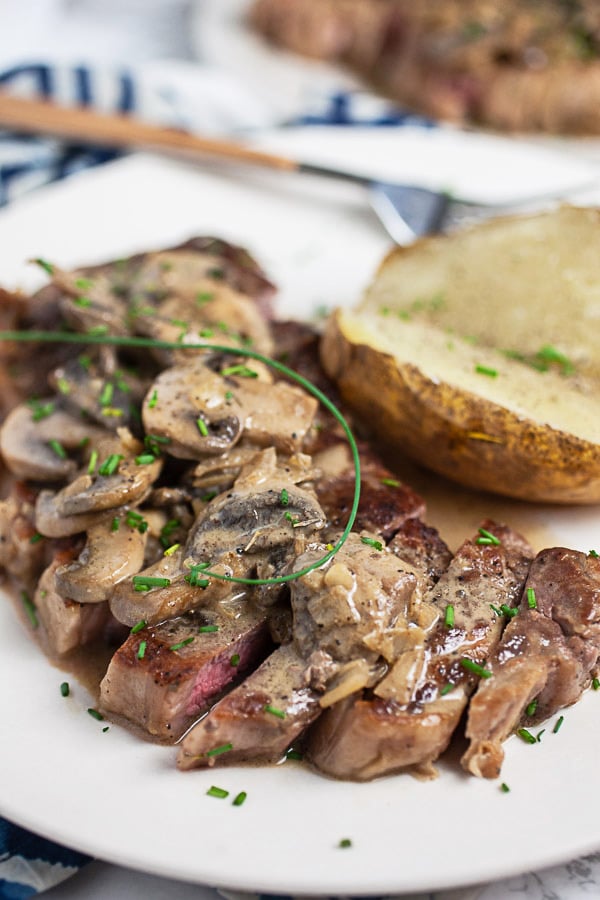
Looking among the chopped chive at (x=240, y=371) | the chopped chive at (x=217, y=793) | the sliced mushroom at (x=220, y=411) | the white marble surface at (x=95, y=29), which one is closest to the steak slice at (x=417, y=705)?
the chopped chive at (x=217, y=793)

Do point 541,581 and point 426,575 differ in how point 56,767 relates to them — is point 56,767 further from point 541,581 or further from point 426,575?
point 541,581

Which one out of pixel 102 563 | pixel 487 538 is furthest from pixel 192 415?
pixel 487 538

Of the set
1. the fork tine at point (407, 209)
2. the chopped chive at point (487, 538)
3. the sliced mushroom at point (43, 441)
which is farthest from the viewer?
the fork tine at point (407, 209)

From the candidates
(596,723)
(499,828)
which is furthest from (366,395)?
(499,828)

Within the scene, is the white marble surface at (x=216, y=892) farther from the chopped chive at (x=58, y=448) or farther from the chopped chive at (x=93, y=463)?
the chopped chive at (x=58, y=448)

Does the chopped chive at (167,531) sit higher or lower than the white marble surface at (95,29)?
higher

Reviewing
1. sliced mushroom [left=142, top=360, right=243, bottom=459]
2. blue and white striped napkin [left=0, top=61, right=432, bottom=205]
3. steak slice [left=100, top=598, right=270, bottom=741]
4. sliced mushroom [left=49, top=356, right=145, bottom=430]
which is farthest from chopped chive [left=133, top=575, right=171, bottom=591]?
blue and white striped napkin [left=0, top=61, right=432, bottom=205]
